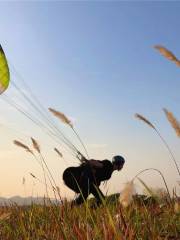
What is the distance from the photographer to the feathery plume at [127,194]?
4.51ft

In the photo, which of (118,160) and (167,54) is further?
(118,160)

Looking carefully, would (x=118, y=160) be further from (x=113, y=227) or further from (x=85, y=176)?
(x=113, y=227)

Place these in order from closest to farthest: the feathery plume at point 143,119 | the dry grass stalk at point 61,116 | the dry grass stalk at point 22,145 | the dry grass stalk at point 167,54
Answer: the dry grass stalk at point 167,54, the feathery plume at point 143,119, the dry grass stalk at point 61,116, the dry grass stalk at point 22,145

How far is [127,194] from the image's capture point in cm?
141

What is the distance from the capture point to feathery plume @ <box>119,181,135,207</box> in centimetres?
138

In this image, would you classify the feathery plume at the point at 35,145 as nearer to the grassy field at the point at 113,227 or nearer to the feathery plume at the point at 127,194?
the grassy field at the point at 113,227

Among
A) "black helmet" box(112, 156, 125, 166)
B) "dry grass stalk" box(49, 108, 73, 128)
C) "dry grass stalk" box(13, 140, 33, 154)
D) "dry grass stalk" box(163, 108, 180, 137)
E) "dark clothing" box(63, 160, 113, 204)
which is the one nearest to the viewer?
"dry grass stalk" box(163, 108, 180, 137)

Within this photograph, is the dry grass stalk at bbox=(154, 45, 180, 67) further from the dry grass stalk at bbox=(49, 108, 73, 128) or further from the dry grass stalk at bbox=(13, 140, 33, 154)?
the dry grass stalk at bbox=(13, 140, 33, 154)

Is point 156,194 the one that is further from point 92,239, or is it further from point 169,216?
point 169,216

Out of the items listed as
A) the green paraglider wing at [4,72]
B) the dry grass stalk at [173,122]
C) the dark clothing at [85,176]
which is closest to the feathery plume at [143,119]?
the dry grass stalk at [173,122]

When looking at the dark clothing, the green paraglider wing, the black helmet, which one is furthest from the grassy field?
the black helmet

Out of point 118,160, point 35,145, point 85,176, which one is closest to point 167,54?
point 35,145

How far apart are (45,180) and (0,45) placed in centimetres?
304

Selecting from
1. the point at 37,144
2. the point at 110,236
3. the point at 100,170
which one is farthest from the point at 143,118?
the point at 100,170
